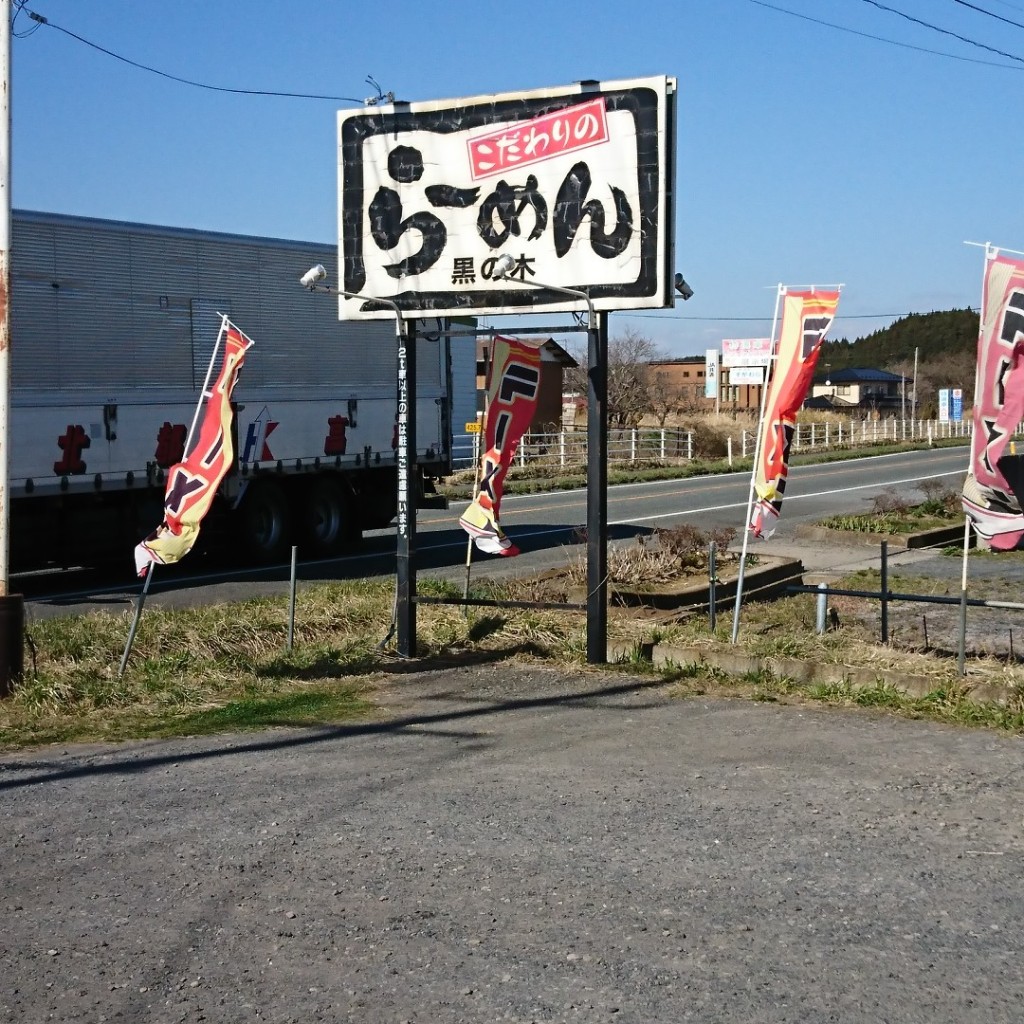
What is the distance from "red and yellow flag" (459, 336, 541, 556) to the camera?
Result: 11367mm

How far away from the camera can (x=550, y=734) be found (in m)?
8.29

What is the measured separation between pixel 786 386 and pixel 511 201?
8.19ft

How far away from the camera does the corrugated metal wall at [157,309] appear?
16656 millimetres

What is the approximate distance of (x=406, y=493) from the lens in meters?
11.0

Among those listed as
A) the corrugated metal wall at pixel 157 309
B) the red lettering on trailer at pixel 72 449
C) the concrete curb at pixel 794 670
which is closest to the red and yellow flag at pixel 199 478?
the concrete curb at pixel 794 670

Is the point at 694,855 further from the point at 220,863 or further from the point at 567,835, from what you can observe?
the point at 220,863

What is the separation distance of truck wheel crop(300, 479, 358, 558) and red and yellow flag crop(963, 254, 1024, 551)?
12.9m

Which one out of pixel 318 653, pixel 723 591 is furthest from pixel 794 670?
pixel 723 591

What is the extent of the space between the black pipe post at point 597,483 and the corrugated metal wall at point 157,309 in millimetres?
7250

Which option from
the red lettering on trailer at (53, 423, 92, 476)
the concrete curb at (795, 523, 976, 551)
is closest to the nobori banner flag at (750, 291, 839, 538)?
the red lettering on trailer at (53, 423, 92, 476)

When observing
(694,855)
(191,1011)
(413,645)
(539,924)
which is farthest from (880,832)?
(413,645)

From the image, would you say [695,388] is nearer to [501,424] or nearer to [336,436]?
[336,436]

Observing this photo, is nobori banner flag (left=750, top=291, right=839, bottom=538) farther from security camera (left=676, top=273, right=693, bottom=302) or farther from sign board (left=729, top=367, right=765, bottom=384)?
sign board (left=729, top=367, right=765, bottom=384)

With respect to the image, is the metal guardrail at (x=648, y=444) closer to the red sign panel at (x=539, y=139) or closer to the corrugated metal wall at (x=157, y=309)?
the corrugated metal wall at (x=157, y=309)
